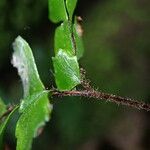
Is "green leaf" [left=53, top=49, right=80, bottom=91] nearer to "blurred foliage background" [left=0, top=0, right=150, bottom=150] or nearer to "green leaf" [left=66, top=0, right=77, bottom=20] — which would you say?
"green leaf" [left=66, top=0, right=77, bottom=20]

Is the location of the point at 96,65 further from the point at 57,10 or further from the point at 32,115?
the point at 32,115

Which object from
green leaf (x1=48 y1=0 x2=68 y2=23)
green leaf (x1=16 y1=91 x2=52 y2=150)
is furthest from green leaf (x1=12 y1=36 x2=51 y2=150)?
green leaf (x1=48 y1=0 x2=68 y2=23)

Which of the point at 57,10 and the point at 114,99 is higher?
the point at 57,10

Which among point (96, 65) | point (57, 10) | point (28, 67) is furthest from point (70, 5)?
point (96, 65)

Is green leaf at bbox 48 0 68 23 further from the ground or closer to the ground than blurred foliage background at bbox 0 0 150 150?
further from the ground

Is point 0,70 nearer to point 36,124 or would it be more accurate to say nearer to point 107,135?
point 107,135
